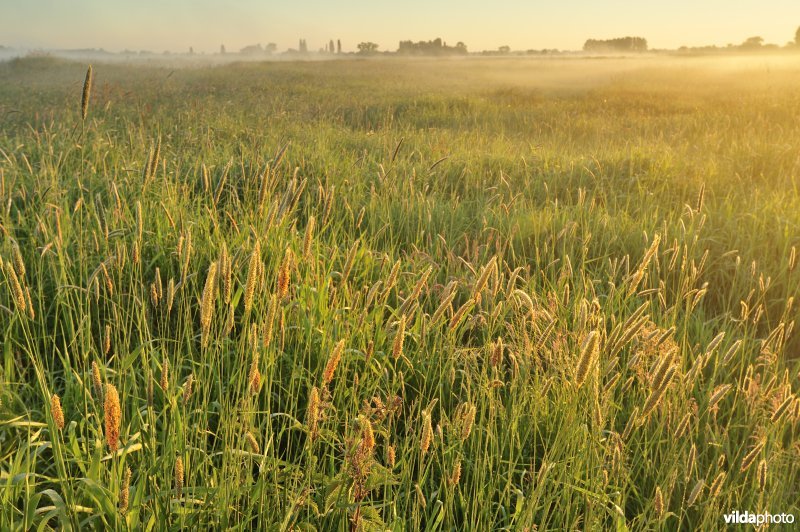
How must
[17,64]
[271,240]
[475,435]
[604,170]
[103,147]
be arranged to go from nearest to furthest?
[475,435], [271,240], [103,147], [604,170], [17,64]

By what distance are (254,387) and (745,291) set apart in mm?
3600

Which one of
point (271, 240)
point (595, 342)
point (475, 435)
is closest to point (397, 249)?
point (271, 240)

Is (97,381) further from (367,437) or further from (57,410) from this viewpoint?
(367,437)

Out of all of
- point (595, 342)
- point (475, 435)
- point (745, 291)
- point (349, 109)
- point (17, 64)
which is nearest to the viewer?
point (595, 342)

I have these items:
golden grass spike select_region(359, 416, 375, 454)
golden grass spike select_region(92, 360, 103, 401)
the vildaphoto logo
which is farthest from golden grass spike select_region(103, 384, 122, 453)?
the vildaphoto logo

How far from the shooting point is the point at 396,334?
1.51 metres

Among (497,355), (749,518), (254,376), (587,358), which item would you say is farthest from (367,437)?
(749,518)

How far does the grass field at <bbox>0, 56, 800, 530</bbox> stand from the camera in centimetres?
159

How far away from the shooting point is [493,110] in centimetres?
1412

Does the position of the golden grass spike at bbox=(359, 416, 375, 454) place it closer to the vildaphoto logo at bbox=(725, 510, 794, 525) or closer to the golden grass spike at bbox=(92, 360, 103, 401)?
the golden grass spike at bbox=(92, 360, 103, 401)

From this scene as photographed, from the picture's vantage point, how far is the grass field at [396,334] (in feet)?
5.21

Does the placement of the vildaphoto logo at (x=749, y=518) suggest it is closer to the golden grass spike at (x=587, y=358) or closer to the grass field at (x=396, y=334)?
the grass field at (x=396, y=334)

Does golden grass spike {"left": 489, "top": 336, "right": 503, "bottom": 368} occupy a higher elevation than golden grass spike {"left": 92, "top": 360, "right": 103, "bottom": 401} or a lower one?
lower

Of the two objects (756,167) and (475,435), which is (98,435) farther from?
(756,167)
